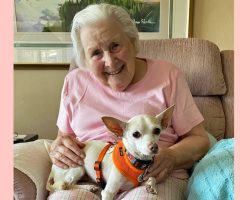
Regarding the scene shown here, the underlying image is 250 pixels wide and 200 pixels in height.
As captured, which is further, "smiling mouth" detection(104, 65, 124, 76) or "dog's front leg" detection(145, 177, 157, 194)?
"smiling mouth" detection(104, 65, 124, 76)

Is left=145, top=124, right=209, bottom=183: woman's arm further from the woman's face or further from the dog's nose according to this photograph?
the woman's face

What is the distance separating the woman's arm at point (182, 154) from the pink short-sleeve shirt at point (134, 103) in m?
0.04

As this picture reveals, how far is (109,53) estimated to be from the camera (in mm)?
1211

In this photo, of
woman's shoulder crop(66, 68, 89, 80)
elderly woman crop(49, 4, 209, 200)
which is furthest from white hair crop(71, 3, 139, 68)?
woman's shoulder crop(66, 68, 89, 80)

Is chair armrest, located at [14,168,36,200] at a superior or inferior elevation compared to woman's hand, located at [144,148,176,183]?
inferior

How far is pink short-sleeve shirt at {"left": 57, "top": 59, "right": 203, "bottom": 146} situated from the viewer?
1235 mm

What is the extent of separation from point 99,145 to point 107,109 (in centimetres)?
18

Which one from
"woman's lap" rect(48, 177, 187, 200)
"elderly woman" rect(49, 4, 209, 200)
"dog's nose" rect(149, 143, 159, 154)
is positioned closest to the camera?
"dog's nose" rect(149, 143, 159, 154)

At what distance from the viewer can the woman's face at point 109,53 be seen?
3.96ft

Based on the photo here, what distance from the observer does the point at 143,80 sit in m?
1.29

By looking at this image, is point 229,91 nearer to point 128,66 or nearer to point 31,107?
point 128,66

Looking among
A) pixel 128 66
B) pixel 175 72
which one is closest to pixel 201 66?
pixel 175 72

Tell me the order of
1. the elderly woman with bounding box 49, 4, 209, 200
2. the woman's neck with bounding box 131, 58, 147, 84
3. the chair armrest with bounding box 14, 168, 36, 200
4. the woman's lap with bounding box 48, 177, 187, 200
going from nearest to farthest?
the woman's lap with bounding box 48, 177, 187, 200 → the chair armrest with bounding box 14, 168, 36, 200 → the elderly woman with bounding box 49, 4, 209, 200 → the woman's neck with bounding box 131, 58, 147, 84

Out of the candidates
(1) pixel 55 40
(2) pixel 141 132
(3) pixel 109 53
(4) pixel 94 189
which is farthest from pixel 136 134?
(1) pixel 55 40
